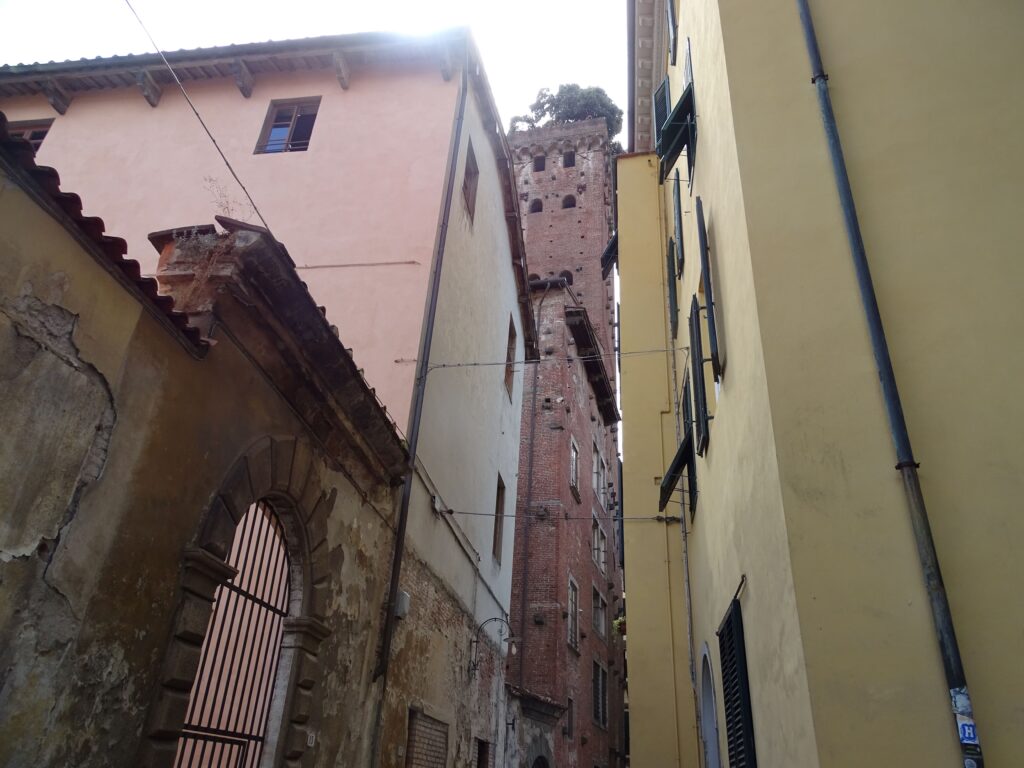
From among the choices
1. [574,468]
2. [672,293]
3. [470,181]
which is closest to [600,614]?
[574,468]

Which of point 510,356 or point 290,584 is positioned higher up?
point 510,356

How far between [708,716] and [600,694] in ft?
58.3

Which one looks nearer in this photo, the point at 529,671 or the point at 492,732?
the point at 492,732

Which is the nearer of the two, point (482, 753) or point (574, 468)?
point (482, 753)

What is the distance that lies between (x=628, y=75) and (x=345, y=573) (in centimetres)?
988

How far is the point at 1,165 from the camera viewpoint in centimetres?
310

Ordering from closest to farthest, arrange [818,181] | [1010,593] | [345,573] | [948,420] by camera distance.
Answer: [1010,593] → [948,420] → [818,181] → [345,573]

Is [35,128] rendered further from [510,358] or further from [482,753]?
[482,753]

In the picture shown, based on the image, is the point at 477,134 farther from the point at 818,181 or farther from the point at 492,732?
the point at 492,732

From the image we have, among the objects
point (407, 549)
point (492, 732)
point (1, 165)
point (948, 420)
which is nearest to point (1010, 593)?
point (948, 420)

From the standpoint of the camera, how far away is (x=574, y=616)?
843 inches

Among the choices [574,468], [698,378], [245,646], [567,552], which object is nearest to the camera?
[245,646]

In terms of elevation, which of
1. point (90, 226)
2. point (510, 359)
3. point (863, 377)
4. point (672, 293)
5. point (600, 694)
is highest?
point (510, 359)

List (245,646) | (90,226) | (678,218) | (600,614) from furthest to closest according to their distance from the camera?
1. (600,614)
2. (678,218)
3. (245,646)
4. (90,226)
